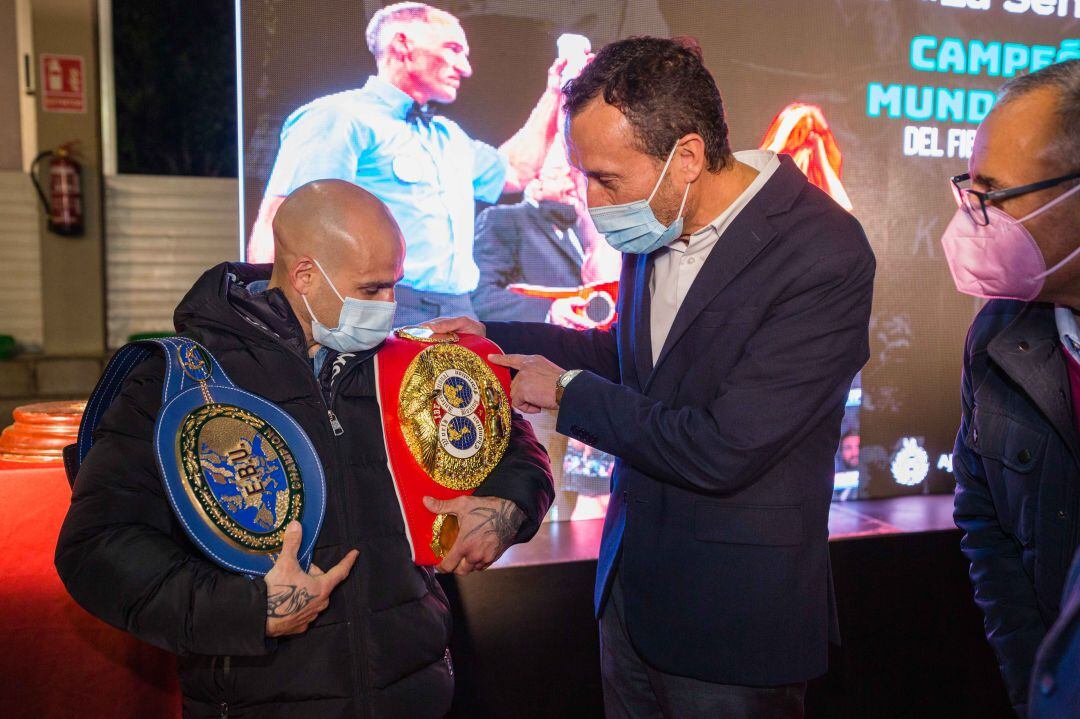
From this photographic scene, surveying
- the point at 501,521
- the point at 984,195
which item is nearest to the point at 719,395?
the point at 501,521

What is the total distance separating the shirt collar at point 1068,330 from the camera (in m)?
1.59

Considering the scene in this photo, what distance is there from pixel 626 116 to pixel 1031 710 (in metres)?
1.23

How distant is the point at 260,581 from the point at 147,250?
798 cm

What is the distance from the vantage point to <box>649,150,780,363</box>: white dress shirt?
69.6 inches

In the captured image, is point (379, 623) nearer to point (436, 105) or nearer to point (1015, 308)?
point (1015, 308)

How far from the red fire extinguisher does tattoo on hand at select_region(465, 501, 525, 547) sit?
25.3ft

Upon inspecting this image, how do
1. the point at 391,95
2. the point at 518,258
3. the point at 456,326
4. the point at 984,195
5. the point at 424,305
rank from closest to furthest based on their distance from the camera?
the point at 984,195 < the point at 456,326 < the point at 391,95 < the point at 424,305 < the point at 518,258

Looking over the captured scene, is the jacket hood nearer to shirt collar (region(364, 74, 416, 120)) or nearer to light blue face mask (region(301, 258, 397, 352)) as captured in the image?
light blue face mask (region(301, 258, 397, 352))

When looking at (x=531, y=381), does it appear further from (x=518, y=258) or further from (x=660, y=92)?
(x=518, y=258)

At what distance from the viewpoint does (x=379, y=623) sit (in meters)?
1.57

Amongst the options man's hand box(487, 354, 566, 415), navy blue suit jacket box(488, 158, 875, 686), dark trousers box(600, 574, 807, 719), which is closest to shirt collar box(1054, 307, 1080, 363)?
navy blue suit jacket box(488, 158, 875, 686)

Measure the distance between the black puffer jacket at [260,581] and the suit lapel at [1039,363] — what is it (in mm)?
1000

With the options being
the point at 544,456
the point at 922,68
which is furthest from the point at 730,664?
the point at 922,68

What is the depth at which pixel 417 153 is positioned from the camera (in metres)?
3.20
